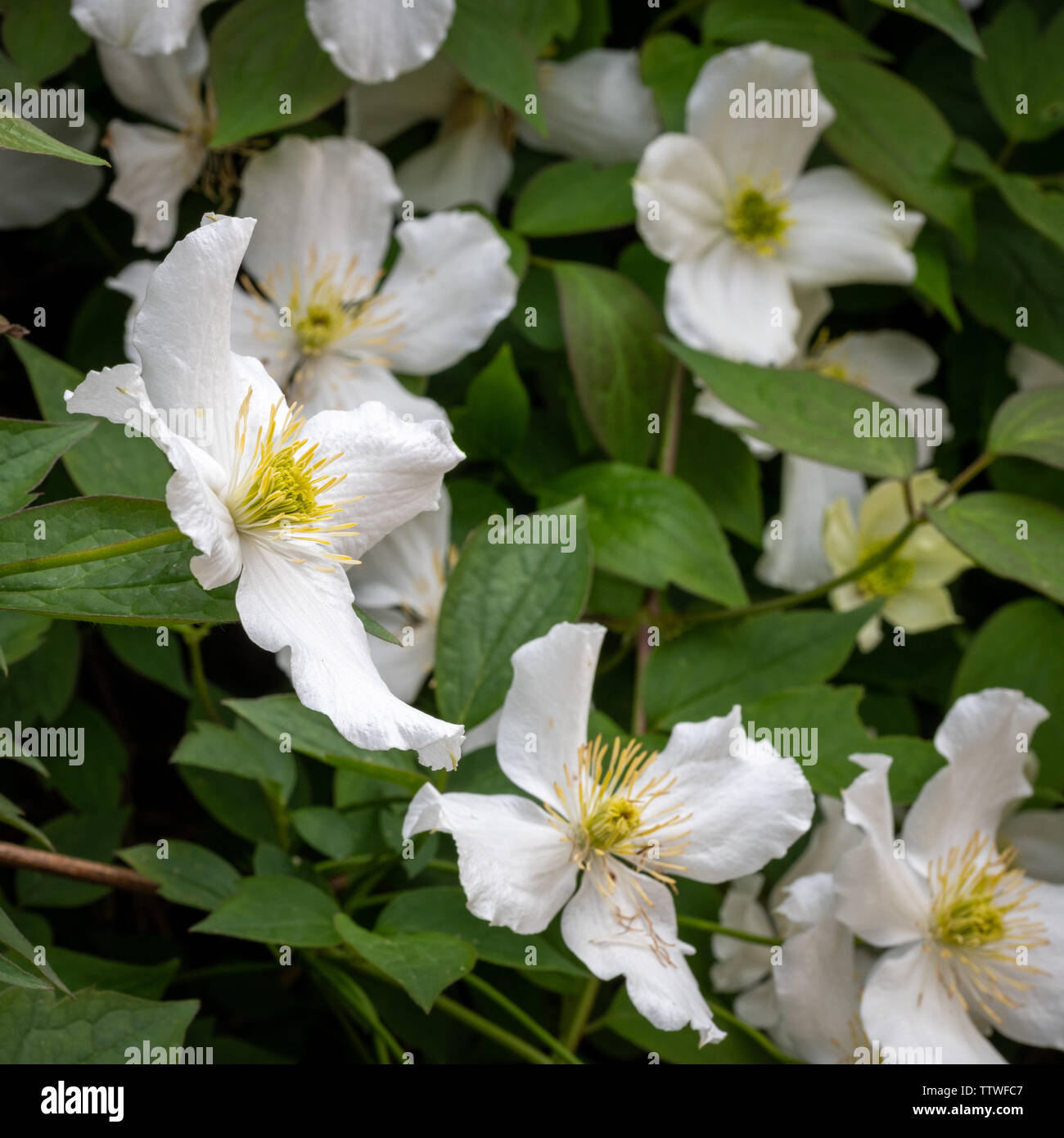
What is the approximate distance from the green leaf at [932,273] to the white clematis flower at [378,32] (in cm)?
55

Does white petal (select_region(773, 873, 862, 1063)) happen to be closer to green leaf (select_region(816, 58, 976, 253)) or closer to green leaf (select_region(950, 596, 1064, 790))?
green leaf (select_region(950, 596, 1064, 790))

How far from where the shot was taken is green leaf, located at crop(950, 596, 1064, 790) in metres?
1.08

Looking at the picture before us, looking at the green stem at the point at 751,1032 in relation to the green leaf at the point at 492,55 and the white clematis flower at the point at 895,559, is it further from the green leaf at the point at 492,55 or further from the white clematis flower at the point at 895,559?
the green leaf at the point at 492,55

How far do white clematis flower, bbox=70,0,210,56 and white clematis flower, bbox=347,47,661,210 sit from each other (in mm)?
236

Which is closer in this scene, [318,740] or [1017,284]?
[318,740]

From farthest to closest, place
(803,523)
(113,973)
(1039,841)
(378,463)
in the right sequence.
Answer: (803,523), (1039,841), (113,973), (378,463)

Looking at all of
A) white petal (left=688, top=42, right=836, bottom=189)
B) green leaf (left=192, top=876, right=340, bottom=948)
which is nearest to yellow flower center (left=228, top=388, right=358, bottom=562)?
green leaf (left=192, top=876, right=340, bottom=948)

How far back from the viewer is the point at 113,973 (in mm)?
862

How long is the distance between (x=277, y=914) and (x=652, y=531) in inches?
18.2

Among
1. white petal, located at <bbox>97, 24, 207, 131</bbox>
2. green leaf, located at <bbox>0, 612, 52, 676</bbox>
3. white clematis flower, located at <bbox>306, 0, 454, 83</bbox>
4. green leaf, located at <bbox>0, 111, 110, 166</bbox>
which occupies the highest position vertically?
green leaf, located at <bbox>0, 111, 110, 166</bbox>

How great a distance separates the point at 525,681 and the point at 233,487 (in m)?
0.26

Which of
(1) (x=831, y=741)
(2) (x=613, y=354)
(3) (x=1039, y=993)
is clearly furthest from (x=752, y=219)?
(3) (x=1039, y=993)

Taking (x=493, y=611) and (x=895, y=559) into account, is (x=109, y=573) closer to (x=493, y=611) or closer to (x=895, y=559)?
(x=493, y=611)
